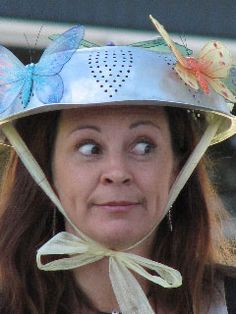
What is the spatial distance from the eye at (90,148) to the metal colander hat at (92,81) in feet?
0.34

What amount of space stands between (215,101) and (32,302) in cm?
66

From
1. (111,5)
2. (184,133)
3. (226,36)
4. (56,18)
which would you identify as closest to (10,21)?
(56,18)

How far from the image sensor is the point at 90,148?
1905mm

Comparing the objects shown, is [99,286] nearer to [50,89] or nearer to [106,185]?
[106,185]

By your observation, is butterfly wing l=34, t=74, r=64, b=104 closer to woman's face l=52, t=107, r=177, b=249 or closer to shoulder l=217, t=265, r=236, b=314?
woman's face l=52, t=107, r=177, b=249

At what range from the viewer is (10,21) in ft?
15.7

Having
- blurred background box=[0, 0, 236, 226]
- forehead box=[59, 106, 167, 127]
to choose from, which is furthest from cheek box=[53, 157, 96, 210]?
blurred background box=[0, 0, 236, 226]

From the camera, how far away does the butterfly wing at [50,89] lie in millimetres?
1858

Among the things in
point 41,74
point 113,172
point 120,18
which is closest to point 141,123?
point 113,172

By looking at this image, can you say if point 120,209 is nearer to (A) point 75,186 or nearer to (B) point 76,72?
(A) point 75,186

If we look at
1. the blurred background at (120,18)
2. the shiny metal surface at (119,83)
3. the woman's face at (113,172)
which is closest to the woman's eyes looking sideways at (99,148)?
the woman's face at (113,172)

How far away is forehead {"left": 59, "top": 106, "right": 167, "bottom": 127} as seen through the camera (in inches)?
75.0

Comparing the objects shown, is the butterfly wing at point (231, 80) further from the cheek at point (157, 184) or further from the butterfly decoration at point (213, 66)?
the cheek at point (157, 184)

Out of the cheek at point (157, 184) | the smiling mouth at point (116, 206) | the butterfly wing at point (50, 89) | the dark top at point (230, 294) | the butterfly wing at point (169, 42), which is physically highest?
the butterfly wing at point (169, 42)
